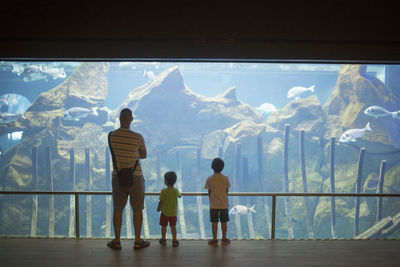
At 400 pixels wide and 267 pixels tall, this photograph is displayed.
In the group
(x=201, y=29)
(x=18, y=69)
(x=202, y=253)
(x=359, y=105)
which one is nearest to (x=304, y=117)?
(x=359, y=105)

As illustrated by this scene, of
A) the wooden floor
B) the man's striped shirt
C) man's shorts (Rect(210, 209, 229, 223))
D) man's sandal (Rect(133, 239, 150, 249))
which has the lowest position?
the wooden floor

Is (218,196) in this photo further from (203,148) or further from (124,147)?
(203,148)

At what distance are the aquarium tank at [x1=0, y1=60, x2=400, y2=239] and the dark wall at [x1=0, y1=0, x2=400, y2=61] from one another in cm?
1782

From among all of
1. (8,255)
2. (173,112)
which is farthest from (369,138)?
(8,255)

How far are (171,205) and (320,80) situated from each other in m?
39.9

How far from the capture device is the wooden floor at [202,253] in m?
2.11

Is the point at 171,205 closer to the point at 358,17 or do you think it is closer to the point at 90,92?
the point at 358,17

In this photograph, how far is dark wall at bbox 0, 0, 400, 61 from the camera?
8.10 ft

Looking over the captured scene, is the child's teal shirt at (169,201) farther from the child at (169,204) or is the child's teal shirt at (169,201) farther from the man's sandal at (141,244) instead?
the man's sandal at (141,244)

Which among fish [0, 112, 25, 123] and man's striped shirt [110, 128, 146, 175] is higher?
fish [0, 112, 25, 123]

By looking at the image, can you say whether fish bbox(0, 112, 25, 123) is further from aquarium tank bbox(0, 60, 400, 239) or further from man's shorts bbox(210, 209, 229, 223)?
man's shorts bbox(210, 209, 229, 223)

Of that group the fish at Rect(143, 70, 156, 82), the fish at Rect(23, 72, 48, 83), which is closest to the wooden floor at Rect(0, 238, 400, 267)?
the fish at Rect(23, 72, 48, 83)

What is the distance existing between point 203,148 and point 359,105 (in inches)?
638

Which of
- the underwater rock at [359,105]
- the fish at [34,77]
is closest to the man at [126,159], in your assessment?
the underwater rock at [359,105]
